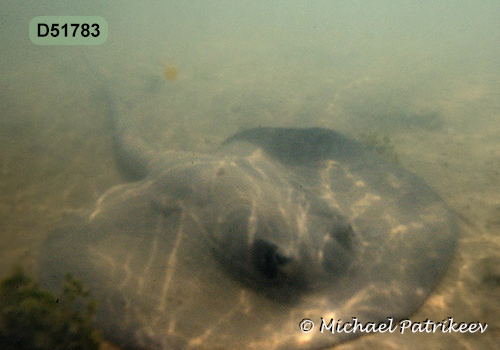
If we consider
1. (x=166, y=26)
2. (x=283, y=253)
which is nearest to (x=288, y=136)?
(x=283, y=253)

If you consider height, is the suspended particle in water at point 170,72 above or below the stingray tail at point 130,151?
above

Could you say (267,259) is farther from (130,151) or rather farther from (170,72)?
(170,72)

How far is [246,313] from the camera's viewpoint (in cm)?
282

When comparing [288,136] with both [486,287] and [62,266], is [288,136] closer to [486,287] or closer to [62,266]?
[486,287]

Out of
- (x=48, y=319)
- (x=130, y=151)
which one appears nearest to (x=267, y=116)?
(x=130, y=151)

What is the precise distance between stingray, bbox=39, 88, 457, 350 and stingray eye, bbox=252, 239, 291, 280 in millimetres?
11

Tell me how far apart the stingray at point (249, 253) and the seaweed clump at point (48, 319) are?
0.16 m

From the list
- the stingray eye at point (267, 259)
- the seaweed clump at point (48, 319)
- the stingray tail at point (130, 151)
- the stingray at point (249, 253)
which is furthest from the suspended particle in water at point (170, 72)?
the stingray eye at point (267, 259)

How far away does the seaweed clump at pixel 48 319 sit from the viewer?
2.68 m

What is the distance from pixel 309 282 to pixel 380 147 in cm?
540

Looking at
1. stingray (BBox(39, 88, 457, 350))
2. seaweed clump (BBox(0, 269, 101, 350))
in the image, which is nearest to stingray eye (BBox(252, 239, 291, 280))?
stingray (BBox(39, 88, 457, 350))

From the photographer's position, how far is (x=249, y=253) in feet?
10.3

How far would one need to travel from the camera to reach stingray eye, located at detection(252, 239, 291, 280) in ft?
9.74

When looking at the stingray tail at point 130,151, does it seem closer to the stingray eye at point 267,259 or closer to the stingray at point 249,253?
the stingray at point 249,253
